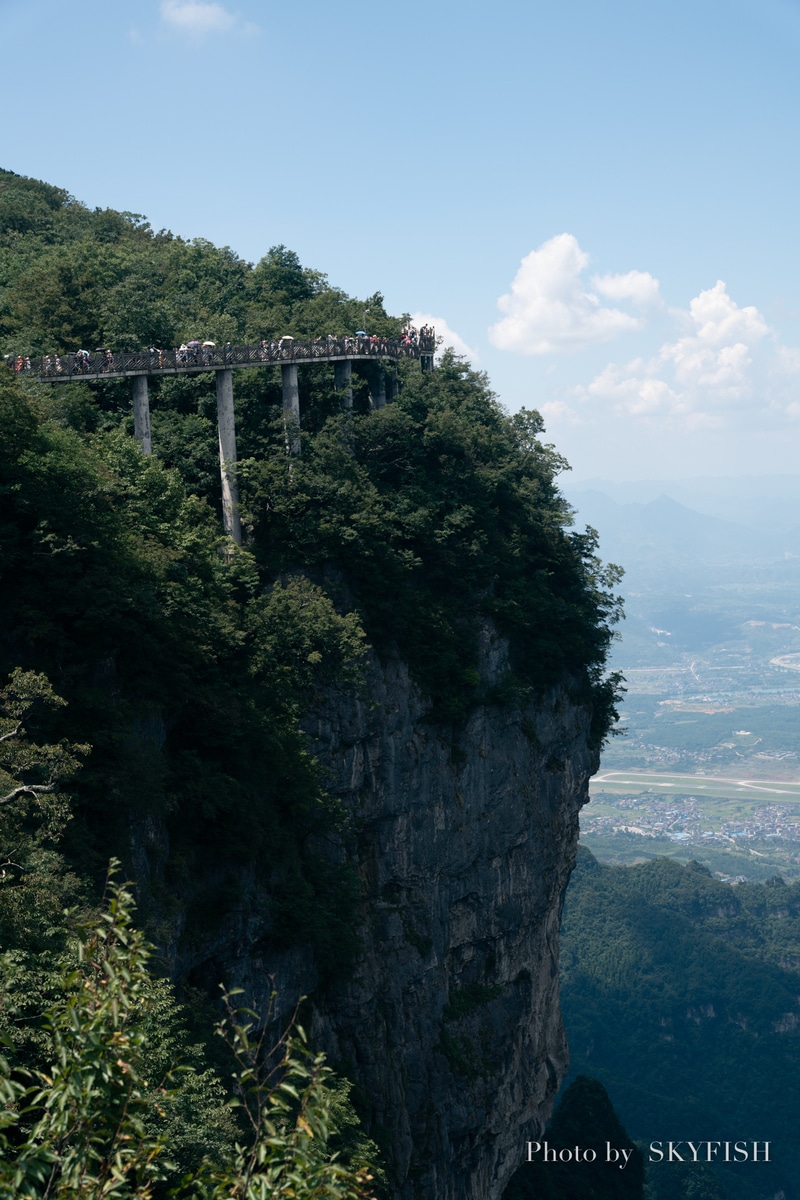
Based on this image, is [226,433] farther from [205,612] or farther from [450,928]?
[450,928]

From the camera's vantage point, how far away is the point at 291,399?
3909cm

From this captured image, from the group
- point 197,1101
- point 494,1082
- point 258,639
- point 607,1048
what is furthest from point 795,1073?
point 197,1101

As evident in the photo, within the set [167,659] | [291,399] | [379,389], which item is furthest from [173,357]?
[167,659]

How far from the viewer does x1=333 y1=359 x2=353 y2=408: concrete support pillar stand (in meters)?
41.6

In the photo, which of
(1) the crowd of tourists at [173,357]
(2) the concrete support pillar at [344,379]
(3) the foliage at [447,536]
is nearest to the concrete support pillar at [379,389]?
(3) the foliage at [447,536]

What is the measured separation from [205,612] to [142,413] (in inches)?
381

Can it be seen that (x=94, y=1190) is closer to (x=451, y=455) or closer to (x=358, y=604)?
(x=358, y=604)

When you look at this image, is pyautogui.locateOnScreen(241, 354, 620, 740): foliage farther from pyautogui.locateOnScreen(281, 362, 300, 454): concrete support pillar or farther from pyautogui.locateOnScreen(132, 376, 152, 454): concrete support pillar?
pyautogui.locateOnScreen(132, 376, 152, 454): concrete support pillar

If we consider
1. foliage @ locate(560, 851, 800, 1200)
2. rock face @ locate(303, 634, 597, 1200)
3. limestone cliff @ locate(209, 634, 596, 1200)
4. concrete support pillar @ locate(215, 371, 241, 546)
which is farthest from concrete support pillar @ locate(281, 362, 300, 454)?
foliage @ locate(560, 851, 800, 1200)

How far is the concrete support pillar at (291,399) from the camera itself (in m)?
38.0

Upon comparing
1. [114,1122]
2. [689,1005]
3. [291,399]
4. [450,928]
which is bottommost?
[689,1005]

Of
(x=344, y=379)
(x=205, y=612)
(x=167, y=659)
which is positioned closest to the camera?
(x=167, y=659)

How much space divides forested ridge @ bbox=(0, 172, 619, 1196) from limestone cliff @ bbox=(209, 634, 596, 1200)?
133 cm

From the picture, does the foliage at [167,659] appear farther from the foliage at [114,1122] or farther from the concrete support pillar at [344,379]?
the foliage at [114,1122]
